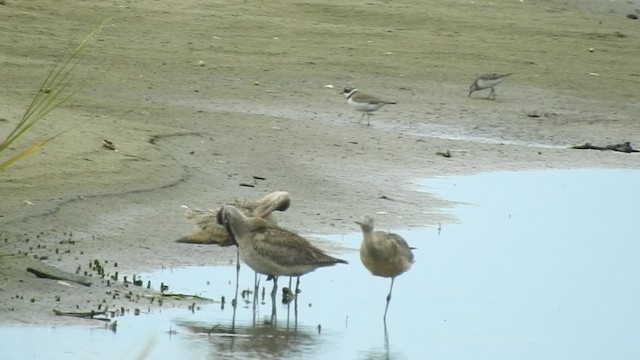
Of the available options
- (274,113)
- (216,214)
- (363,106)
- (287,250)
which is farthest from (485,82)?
(287,250)

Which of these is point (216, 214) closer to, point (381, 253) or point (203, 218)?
point (203, 218)

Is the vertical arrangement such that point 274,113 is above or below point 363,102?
below

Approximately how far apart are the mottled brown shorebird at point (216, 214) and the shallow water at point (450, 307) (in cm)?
36

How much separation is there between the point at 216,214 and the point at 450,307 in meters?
1.99

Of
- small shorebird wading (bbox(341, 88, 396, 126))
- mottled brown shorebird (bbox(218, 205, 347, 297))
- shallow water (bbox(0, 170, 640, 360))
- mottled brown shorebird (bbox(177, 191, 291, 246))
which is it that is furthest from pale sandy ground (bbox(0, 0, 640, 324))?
mottled brown shorebird (bbox(218, 205, 347, 297))

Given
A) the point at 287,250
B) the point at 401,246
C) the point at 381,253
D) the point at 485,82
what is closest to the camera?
the point at 287,250

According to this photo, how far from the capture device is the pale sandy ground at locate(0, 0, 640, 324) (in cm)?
1265

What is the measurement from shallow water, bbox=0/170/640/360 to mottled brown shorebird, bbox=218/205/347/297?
0.29m

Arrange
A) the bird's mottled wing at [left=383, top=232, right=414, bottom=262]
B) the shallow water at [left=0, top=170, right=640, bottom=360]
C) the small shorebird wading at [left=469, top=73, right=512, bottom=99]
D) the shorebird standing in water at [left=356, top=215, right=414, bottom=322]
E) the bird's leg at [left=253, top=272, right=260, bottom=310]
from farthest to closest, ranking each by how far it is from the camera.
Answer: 1. the small shorebird wading at [left=469, top=73, right=512, bottom=99]
2. the bird's mottled wing at [left=383, top=232, right=414, bottom=262]
3. the shorebird standing in water at [left=356, top=215, right=414, bottom=322]
4. the bird's leg at [left=253, top=272, right=260, bottom=310]
5. the shallow water at [left=0, top=170, right=640, bottom=360]

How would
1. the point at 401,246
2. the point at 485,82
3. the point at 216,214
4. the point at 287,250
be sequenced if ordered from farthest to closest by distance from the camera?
the point at 485,82, the point at 216,214, the point at 401,246, the point at 287,250

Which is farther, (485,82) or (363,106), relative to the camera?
(485,82)

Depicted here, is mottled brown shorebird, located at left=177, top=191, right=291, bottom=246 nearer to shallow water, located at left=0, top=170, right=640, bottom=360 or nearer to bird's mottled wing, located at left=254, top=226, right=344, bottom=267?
shallow water, located at left=0, top=170, right=640, bottom=360

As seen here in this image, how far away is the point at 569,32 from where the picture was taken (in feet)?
85.3

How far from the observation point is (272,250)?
10727 millimetres
